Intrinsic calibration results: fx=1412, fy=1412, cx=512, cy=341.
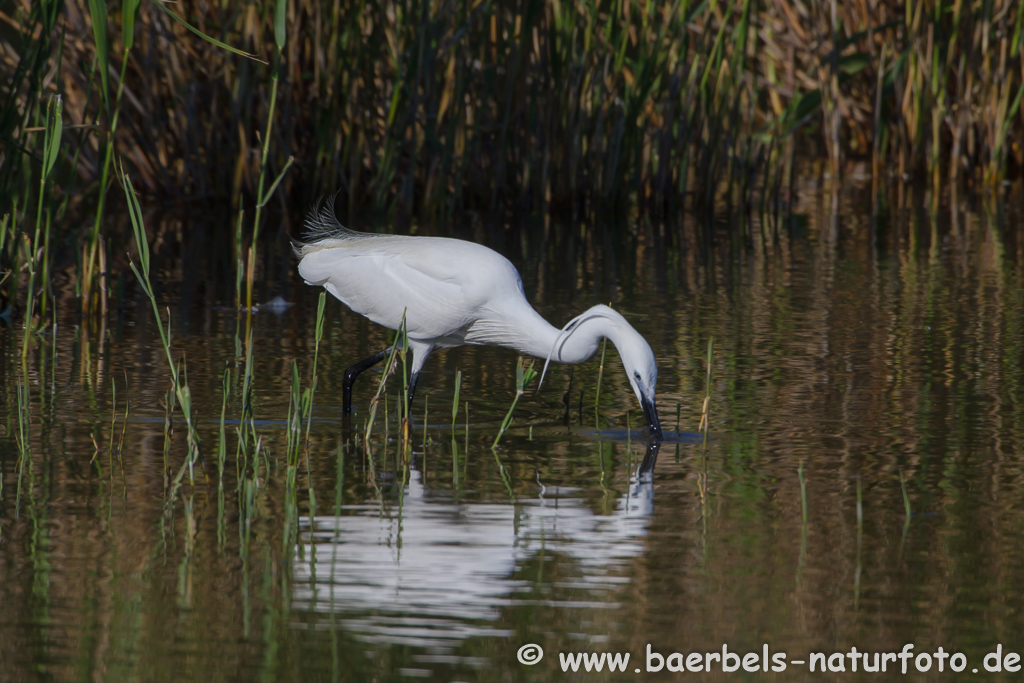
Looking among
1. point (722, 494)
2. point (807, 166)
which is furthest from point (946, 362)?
point (807, 166)

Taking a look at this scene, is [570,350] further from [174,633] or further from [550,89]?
[550,89]

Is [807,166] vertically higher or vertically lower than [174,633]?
higher

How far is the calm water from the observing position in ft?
9.60

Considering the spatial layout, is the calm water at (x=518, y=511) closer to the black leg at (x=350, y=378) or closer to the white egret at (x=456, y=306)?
the black leg at (x=350, y=378)

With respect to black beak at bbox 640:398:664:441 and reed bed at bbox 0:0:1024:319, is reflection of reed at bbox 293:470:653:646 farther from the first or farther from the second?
reed bed at bbox 0:0:1024:319

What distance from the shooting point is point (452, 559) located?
3.44 m

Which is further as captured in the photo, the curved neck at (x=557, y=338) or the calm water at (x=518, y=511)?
the curved neck at (x=557, y=338)

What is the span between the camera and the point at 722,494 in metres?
4.05

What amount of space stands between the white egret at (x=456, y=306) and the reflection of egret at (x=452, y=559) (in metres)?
0.80

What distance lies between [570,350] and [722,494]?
1.05 metres

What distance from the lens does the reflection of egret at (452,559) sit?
306 cm

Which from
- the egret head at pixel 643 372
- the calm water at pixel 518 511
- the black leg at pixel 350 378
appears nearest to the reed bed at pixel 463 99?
the calm water at pixel 518 511

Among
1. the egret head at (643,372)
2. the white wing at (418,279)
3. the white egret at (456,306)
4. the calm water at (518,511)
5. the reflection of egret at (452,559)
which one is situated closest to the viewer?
the calm water at (518,511)

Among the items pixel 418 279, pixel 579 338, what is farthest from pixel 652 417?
pixel 418 279
